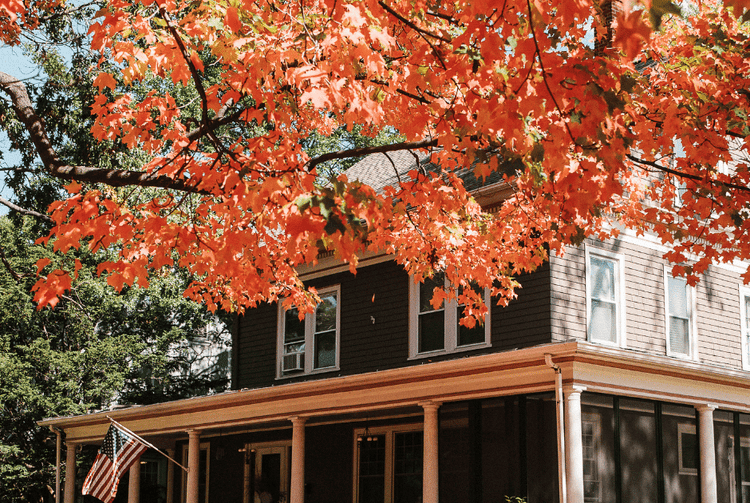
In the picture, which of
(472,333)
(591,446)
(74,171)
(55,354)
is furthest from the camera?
(55,354)

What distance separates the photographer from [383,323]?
690 inches

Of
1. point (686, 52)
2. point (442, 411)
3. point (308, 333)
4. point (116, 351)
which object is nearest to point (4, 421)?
point (116, 351)

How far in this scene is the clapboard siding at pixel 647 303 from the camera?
14.8 m

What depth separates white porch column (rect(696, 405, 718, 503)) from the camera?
13.7 metres

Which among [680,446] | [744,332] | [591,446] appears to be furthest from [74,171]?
[744,332]

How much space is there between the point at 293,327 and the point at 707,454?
966 centimetres

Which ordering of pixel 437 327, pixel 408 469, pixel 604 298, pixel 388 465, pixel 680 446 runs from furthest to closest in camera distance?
pixel 388 465 < pixel 408 469 < pixel 437 327 < pixel 604 298 < pixel 680 446

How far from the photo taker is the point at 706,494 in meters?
13.7

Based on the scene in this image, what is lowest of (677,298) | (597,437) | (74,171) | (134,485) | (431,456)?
(134,485)

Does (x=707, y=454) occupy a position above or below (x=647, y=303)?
below

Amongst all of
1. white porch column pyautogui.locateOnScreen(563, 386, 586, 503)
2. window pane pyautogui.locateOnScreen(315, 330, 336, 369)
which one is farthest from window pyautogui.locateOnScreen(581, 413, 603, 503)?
window pane pyautogui.locateOnScreen(315, 330, 336, 369)

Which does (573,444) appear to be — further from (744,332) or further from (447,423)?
(744,332)

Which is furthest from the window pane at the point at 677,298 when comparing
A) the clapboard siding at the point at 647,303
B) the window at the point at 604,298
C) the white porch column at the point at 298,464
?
the white porch column at the point at 298,464

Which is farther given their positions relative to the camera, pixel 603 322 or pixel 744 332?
pixel 744 332
